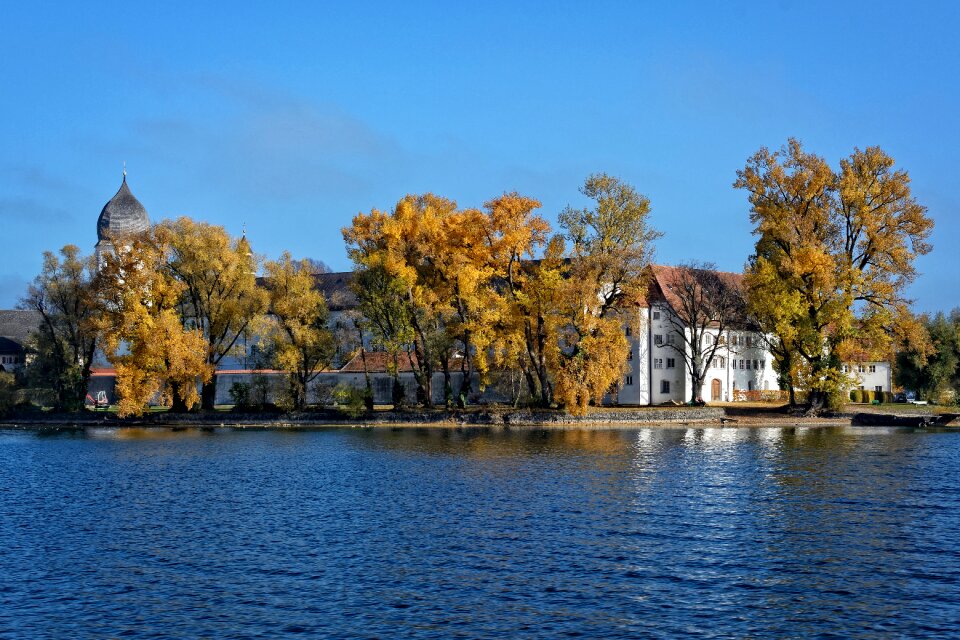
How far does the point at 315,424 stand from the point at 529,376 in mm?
18701

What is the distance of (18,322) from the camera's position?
440 ft

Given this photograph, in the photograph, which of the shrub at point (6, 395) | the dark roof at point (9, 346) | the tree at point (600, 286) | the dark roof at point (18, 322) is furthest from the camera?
the dark roof at point (18, 322)

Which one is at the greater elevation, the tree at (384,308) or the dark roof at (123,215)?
the dark roof at (123,215)

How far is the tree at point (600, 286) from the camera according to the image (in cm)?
7256

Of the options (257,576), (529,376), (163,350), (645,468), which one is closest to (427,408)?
(529,376)

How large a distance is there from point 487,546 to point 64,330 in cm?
7526

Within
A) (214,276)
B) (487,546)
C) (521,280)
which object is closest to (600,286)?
(521,280)

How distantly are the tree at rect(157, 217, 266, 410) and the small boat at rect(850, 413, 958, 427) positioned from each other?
5061 cm

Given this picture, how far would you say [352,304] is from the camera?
112 meters

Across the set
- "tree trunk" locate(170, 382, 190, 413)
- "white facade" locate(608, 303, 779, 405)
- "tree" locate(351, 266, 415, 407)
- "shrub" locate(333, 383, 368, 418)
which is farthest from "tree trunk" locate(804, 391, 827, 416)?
"tree trunk" locate(170, 382, 190, 413)

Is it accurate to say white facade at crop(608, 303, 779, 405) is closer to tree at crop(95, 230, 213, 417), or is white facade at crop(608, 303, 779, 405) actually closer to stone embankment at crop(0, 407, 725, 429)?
stone embankment at crop(0, 407, 725, 429)

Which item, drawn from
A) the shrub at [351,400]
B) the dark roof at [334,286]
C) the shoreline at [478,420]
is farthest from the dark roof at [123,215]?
the shrub at [351,400]

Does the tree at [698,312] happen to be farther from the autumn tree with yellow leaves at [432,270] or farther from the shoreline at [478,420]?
the autumn tree with yellow leaves at [432,270]

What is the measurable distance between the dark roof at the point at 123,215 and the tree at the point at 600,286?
77.9m
